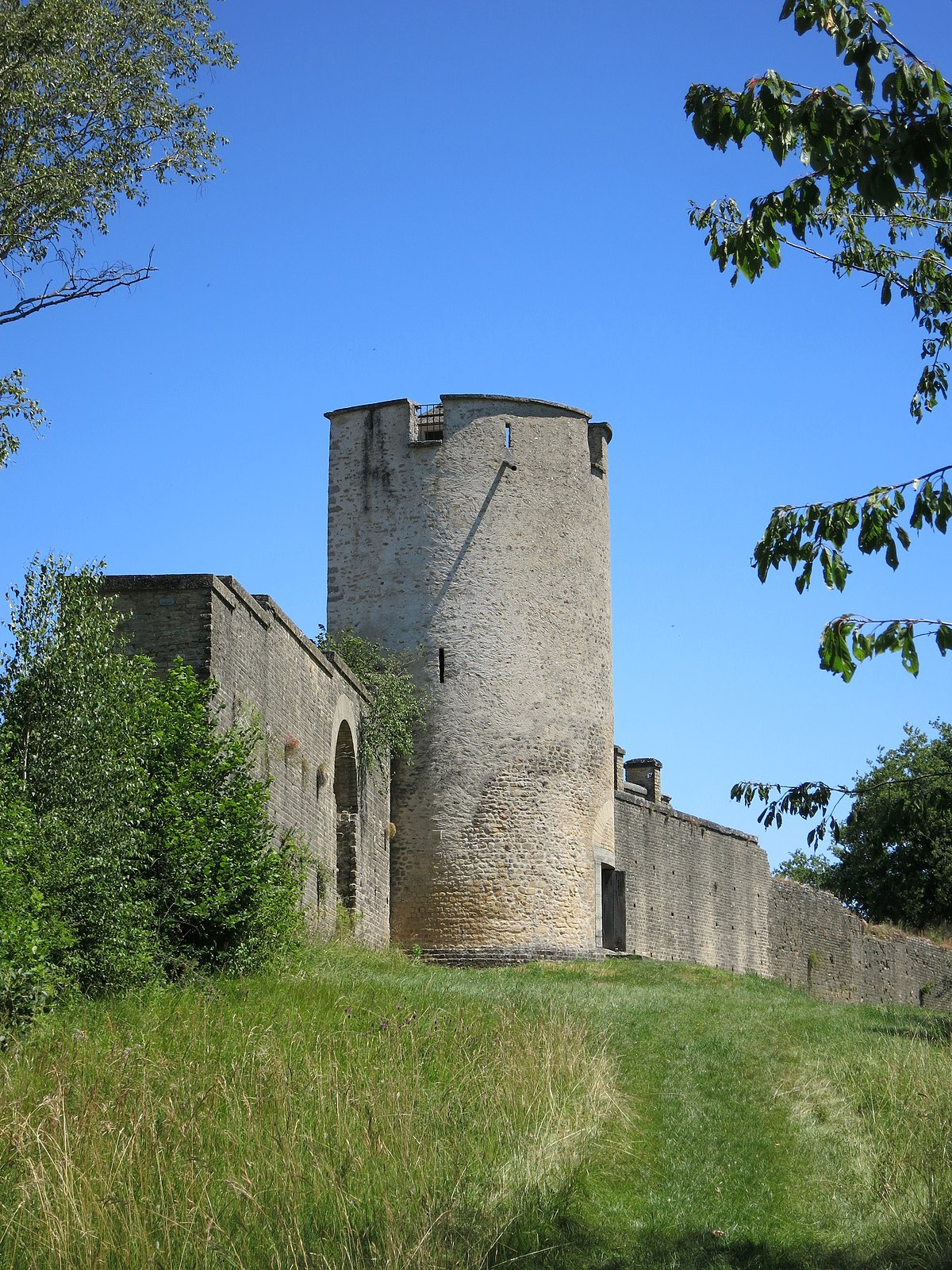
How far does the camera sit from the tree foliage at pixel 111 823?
10.2m

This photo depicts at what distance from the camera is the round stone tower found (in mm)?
22516

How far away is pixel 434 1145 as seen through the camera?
7320 millimetres

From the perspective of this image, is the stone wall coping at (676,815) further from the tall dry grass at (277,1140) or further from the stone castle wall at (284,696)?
the tall dry grass at (277,1140)

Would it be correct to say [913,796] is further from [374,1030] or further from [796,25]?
[374,1030]

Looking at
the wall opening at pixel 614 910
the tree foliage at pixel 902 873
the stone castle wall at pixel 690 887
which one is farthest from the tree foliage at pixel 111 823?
the tree foliage at pixel 902 873

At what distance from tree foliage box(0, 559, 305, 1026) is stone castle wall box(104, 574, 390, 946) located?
64 centimetres

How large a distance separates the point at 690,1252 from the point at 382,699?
1513cm

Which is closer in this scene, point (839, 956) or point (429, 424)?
point (429, 424)

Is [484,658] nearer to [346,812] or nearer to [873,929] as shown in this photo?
[346,812]

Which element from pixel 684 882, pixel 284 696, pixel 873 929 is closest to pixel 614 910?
pixel 684 882

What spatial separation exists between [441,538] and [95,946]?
1315 cm

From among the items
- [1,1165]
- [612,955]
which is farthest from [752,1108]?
[612,955]

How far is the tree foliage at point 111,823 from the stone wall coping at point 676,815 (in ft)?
44.3

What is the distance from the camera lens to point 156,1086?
7.58m
